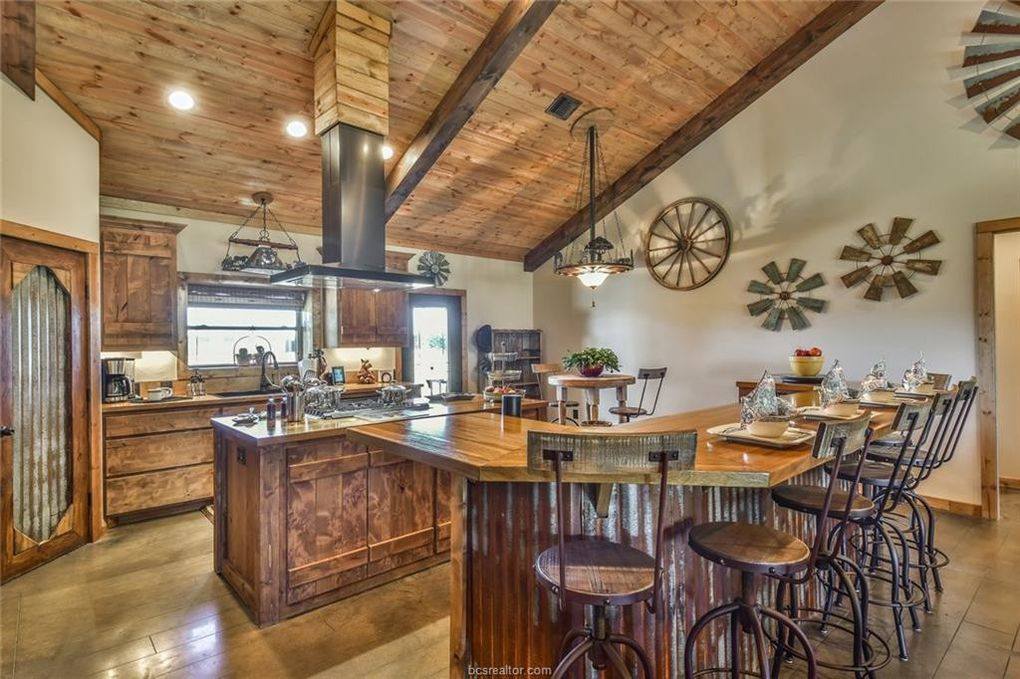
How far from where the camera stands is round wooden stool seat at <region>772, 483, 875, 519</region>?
6.46 ft

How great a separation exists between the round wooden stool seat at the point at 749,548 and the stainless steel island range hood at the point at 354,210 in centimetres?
229

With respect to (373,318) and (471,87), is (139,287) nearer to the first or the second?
(373,318)

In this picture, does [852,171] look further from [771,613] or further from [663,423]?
[771,613]

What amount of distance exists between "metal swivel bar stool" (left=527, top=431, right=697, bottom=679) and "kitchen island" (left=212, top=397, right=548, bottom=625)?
4.00 ft

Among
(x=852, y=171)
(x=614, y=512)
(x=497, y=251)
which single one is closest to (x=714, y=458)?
(x=614, y=512)

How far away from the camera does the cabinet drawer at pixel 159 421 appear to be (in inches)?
148

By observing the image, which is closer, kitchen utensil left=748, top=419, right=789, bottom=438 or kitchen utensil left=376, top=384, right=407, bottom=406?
kitchen utensil left=748, top=419, right=789, bottom=438

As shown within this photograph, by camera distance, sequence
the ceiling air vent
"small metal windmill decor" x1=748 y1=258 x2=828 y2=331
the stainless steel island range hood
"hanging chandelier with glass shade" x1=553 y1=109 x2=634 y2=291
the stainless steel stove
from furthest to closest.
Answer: "small metal windmill decor" x1=748 y1=258 x2=828 y2=331, the ceiling air vent, "hanging chandelier with glass shade" x1=553 y1=109 x2=634 y2=291, the stainless steel island range hood, the stainless steel stove

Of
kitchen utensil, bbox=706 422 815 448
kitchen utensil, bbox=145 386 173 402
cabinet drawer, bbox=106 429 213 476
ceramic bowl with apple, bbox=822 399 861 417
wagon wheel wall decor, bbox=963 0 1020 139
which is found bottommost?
cabinet drawer, bbox=106 429 213 476

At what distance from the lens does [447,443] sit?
1.85m

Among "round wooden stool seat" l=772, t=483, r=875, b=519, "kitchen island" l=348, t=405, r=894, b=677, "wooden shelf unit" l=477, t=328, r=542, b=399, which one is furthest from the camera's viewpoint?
"wooden shelf unit" l=477, t=328, r=542, b=399

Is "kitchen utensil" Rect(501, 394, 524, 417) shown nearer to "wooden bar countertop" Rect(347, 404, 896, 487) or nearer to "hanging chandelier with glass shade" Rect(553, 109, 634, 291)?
"wooden bar countertop" Rect(347, 404, 896, 487)

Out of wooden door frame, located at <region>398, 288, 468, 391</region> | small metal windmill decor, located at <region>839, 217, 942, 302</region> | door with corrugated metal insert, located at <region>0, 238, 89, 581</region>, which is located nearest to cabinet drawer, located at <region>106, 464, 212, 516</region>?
door with corrugated metal insert, located at <region>0, 238, 89, 581</region>

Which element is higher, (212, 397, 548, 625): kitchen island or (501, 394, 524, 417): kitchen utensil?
(501, 394, 524, 417): kitchen utensil
